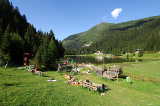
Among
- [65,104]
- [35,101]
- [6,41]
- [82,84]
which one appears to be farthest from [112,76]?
[6,41]

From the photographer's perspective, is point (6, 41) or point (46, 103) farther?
point (6, 41)

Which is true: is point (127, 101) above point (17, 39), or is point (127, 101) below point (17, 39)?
below

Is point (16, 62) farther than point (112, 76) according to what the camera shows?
Yes

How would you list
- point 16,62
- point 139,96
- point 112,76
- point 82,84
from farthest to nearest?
point 16,62 < point 112,76 < point 82,84 < point 139,96

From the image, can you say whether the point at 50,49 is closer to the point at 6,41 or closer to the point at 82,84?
the point at 6,41

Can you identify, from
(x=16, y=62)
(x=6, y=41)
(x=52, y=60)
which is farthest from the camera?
(x=16, y=62)

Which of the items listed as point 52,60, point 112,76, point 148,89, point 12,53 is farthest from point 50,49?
point 148,89

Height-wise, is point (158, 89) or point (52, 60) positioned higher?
point (52, 60)

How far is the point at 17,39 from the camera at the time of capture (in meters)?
53.9

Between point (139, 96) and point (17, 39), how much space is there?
51015 mm

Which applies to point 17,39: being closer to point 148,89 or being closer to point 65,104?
point 65,104

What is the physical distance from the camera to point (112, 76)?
3547cm

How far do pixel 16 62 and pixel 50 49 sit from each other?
1690 centimetres

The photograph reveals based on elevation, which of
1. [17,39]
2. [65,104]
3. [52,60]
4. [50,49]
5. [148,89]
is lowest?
[148,89]
